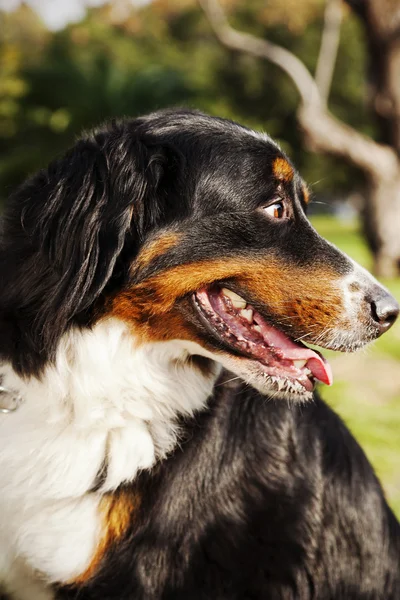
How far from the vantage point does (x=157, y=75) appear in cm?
1284

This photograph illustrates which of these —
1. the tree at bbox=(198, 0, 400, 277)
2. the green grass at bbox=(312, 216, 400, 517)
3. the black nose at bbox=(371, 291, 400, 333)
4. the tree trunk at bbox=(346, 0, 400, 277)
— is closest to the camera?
the black nose at bbox=(371, 291, 400, 333)

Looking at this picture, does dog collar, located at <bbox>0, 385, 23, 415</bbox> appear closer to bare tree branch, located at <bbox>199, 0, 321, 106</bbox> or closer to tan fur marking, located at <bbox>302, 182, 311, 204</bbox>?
tan fur marking, located at <bbox>302, 182, 311, 204</bbox>

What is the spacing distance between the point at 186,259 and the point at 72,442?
2.46 ft

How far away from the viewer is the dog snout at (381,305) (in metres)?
2.63

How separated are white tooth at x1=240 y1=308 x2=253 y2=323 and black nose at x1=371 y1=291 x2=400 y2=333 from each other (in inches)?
17.1

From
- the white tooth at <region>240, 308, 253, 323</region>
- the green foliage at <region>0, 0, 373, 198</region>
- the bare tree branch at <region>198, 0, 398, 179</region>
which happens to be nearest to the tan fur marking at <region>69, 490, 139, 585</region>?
the white tooth at <region>240, 308, 253, 323</region>

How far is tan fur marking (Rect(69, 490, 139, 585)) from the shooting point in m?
2.50

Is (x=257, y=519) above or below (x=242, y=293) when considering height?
below

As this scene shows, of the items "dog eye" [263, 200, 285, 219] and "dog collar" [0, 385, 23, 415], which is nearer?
"dog collar" [0, 385, 23, 415]

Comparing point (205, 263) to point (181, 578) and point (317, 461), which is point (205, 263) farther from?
point (181, 578)

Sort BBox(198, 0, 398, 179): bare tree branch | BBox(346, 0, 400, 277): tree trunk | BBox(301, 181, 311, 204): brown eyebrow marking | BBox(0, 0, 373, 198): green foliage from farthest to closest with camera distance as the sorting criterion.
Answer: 1. BBox(198, 0, 398, 179): bare tree branch
2. BBox(0, 0, 373, 198): green foliage
3. BBox(346, 0, 400, 277): tree trunk
4. BBox(301, 181, 311, 204): brown eyebrow marking

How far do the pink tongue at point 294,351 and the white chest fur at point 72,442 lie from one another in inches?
12.0

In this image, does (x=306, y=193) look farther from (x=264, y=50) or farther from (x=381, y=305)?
(x=264, y=50)

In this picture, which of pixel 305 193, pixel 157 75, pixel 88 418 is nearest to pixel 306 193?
pixel 305 193
